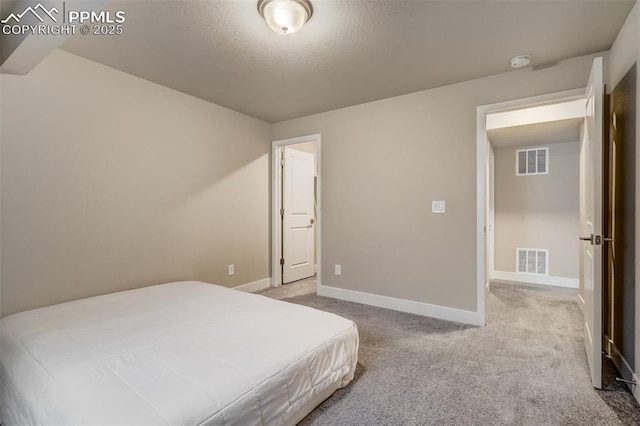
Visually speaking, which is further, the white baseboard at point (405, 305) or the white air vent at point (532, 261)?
the white air vent at point (532, 261)

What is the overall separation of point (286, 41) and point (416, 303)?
276cm

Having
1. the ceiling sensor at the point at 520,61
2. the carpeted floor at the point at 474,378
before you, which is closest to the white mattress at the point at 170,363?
the carpeted floor at the point at 474,378

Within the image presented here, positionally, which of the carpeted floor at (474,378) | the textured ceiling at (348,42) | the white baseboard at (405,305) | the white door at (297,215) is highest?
the textured ceiling at (348,42)

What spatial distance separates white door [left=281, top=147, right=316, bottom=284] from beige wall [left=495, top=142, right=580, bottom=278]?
3174mm

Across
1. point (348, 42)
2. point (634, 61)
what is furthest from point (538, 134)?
point (348, 42)

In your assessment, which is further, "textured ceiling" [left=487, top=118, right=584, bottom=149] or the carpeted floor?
"textured ceiling" [left=487, top=118, right=584, bottom=149]

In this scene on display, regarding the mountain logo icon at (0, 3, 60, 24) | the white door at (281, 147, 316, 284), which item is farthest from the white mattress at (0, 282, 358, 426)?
the white door at (281, 147, 316, 284)

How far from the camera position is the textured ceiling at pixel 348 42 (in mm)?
1844

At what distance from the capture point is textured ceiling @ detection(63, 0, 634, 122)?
1844 mm

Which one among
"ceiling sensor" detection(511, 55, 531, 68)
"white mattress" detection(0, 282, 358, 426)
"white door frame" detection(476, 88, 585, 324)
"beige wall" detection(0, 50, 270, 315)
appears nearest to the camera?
"white mattress" detection(0, 282, 358, 426)

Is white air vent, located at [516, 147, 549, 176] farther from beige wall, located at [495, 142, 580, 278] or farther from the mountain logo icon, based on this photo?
the mountain logo icon

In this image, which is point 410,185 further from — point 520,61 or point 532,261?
point 532,261

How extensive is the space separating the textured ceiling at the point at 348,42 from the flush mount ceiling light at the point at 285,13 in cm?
7

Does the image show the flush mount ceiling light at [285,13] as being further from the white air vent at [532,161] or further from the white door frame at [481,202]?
the white air vent at [532,161]
